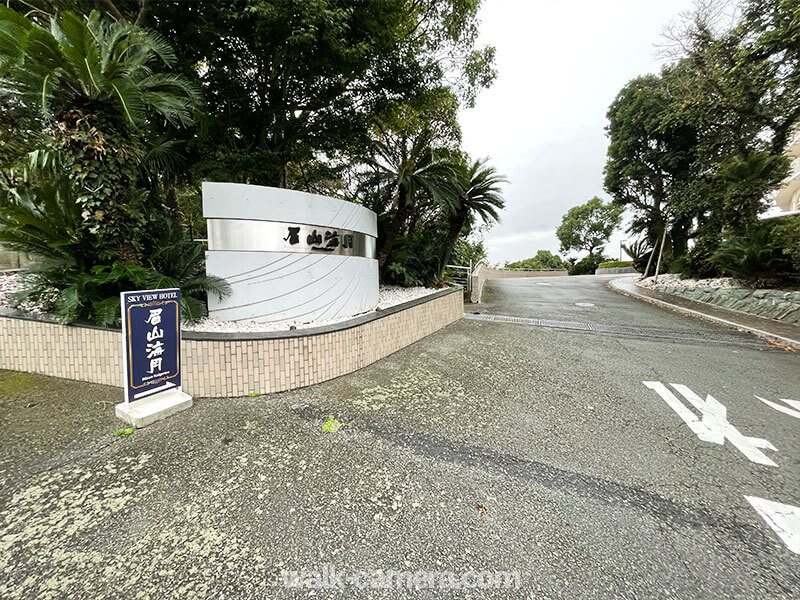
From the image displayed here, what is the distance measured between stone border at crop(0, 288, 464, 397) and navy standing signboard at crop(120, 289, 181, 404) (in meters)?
0.28

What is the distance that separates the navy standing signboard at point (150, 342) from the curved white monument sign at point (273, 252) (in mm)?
1107

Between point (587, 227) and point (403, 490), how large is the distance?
3723 centimetres

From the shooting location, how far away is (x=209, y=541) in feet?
5.13

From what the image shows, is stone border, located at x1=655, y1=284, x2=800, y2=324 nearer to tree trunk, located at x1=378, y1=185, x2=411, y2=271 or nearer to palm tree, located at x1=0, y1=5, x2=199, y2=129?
tree trunk, located at x1=378, y1=185, x2=411, y2=271

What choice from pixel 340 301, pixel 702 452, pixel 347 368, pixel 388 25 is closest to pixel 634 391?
pixel 702 452

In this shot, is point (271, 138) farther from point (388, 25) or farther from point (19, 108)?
point (19, 108)

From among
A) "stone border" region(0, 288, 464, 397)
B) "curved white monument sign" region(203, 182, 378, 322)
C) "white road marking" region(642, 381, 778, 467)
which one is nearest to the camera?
"white road marking" region(642, 381, 778, 467)

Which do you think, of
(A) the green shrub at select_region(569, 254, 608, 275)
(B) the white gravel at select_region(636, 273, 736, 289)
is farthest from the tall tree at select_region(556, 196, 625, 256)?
(B) the white gravel at select_region(636, 273, 736, 289)

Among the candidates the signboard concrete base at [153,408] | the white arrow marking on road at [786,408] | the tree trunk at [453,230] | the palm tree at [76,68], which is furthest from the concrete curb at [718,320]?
the palm tree at [76,68]

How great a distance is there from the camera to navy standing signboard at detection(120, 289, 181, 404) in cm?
254

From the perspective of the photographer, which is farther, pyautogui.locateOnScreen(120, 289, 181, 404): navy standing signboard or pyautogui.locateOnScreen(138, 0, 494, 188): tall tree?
pyautogui.locateOnScreen(138, 0, 494, 188): tall tree

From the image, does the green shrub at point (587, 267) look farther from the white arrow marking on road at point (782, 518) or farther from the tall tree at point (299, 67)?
the white arrow marking on road at point (782, 518)

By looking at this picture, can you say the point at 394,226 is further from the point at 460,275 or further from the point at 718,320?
the point at 718,320

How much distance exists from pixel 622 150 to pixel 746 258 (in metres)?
8.67
